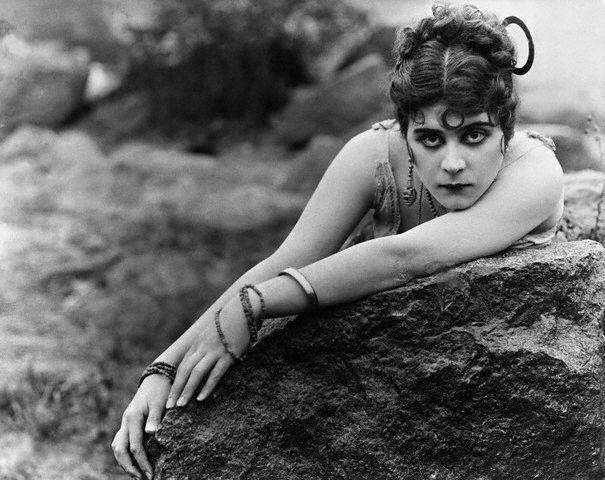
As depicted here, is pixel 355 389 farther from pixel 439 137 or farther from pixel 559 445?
pixel 439 137

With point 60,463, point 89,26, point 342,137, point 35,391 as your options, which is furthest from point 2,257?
point 89,26

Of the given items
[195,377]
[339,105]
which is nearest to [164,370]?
[195,377]

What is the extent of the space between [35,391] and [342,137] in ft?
13.3

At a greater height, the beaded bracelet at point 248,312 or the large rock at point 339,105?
the beaded bracelet at point 248,312

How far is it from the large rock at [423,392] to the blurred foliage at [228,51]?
6.56 metres

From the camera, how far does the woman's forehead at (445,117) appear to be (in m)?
→ 2.26

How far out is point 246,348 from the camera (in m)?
2.29

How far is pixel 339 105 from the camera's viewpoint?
795 centimetres

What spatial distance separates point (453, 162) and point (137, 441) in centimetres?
120

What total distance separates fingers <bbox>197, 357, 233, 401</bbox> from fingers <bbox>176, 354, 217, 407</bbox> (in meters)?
0.02

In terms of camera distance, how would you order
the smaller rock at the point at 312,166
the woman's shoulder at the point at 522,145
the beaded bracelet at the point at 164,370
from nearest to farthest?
the beaded bracelet at the point at 164,370
the woman's shoulder at the point at 522,145
the smaller rock at the point at 312,166

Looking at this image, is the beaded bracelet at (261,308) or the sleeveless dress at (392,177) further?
the sleeveless dress at (392,177)

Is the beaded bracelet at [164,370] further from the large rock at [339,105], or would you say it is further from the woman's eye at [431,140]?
the large rock at [339,105]

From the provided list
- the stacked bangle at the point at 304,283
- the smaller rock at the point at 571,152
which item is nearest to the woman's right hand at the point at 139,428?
the stacked bangle at the point at 304,283
